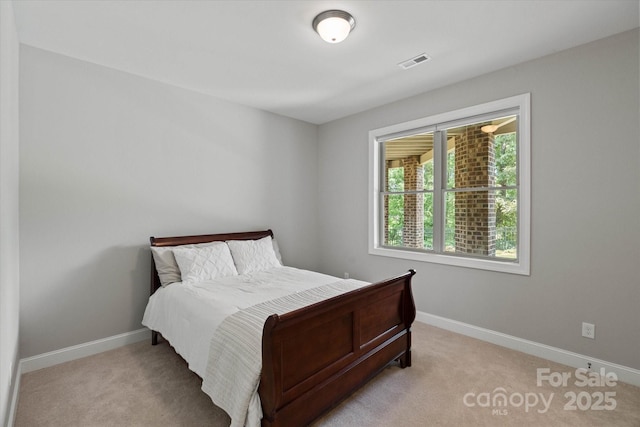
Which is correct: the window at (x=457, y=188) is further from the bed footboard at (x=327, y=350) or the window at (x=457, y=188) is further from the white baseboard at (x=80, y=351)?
the white baseboard at (x=80, y=351)

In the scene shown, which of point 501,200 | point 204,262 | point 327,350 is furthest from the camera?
point 501,200

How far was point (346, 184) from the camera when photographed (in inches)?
167

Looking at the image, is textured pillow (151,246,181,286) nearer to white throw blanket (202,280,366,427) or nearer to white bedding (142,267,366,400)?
white bedding (142,267,366,400)

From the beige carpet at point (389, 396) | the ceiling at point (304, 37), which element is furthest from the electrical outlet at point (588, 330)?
the ceiling at point (304, 37)

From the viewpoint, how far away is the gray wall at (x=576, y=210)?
226 centimetres

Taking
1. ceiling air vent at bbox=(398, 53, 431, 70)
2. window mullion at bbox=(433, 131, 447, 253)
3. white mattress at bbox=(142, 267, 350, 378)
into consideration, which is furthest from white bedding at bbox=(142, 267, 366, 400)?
ceiling air vent at bbox=(398, 53, 431, 70)

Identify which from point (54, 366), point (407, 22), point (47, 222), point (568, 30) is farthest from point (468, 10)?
point (54, 366)

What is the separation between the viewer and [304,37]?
2.32 m

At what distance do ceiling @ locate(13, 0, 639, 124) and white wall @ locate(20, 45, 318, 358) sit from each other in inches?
10.5

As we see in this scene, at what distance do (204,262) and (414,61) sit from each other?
2.65 m

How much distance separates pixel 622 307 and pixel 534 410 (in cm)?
110

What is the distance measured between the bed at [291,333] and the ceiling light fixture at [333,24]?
1.76 m

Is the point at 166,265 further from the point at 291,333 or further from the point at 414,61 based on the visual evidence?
the point at 414,61

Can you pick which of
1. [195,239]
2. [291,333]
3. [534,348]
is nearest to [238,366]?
[291,333]
